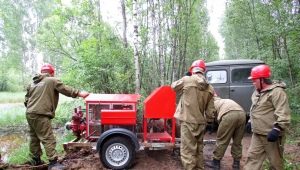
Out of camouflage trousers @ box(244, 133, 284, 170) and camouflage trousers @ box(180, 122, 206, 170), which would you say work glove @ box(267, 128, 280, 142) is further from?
camouflage trousers @ box(180, 122, 206, 170)

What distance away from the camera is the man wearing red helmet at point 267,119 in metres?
4.34

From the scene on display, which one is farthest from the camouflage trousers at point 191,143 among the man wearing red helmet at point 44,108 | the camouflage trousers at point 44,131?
the camouflage trousers at point 44,131

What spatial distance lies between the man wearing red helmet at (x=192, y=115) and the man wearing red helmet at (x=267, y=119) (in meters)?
0.84

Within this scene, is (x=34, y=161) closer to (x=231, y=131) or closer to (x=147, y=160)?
(x=147, y=160)

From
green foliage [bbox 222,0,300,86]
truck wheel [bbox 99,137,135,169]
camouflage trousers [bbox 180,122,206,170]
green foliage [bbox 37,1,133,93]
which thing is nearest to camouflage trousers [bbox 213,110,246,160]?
camouflage trousers [bbox 180,122,206,170]

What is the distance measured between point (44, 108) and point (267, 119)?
3.73 metres

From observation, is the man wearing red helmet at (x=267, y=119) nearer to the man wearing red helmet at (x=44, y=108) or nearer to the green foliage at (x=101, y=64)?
the man wearing red helmet at (x=44, y=108)

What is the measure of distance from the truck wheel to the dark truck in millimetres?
4184

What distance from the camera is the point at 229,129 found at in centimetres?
573

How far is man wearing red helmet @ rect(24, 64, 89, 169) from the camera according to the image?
5.84 metres

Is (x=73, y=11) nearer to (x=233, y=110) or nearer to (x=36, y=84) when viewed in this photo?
(x=36, y=84)

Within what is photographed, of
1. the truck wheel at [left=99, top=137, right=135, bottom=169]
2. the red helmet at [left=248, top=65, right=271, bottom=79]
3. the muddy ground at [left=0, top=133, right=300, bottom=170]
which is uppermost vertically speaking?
the red helmet at [left=248, top=65, right=271, bottom=79]

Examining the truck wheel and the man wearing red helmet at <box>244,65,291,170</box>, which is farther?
the truck wheel

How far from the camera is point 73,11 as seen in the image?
11.0m
